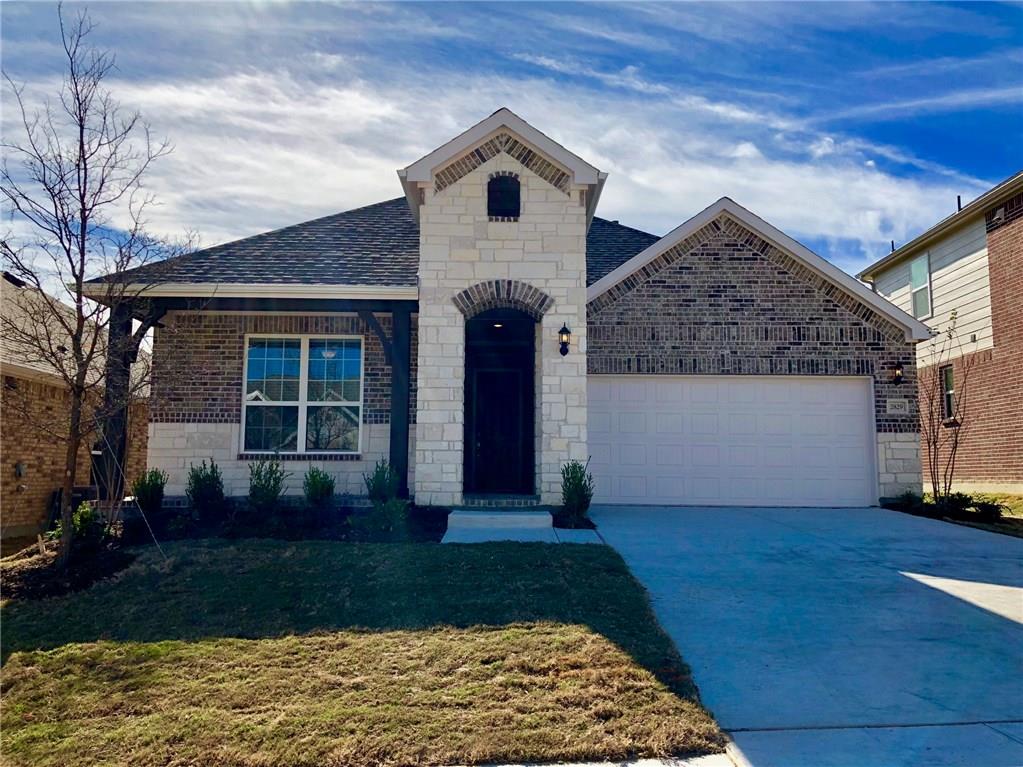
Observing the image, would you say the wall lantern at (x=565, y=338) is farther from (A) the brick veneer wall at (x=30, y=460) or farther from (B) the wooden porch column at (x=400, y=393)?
(A) the brick veneer wall at (x=30, y=460)

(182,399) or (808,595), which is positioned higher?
(182,399)

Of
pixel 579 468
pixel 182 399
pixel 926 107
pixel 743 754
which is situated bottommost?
pixel 743 754

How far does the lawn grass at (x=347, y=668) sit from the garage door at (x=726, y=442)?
17.8ft

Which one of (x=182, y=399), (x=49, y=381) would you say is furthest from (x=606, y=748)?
(x=49, y=381)

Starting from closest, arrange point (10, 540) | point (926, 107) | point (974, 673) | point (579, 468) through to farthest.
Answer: point (974, 673) → point (579, 468) → point (926, 107) → point (10, 540)

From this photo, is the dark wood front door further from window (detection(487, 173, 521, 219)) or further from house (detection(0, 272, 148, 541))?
house (detection(0, 272, 148, 541))

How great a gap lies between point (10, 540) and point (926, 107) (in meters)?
17.2

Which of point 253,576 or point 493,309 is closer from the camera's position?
point 253,576

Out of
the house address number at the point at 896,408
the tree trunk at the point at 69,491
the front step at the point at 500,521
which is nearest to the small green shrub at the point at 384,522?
the front step at the point at 500,521

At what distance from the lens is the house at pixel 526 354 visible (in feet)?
37.7

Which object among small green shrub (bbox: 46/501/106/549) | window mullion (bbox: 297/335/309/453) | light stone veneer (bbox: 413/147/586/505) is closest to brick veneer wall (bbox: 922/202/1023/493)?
light stone veneer (bbox: 413/147/586/505)

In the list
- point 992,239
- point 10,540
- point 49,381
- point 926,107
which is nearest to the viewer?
point 926,107

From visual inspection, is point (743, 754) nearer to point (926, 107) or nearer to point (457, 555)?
point (457, 555)

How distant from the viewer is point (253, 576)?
7387 mm
